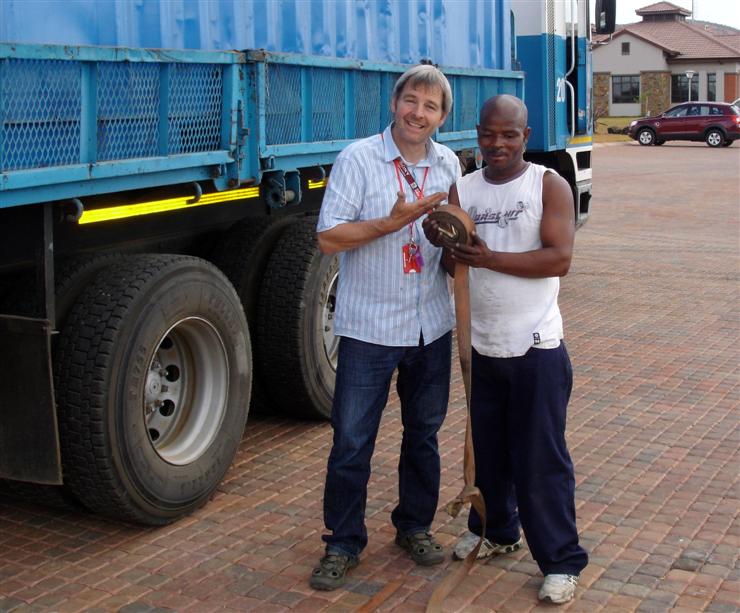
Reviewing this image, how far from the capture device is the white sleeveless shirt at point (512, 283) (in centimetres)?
402

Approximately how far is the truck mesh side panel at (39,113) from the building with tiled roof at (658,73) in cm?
6547

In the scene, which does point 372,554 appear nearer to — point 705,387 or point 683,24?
point 705,387

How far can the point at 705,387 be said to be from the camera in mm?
7340

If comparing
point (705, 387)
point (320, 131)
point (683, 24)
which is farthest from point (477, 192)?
point (683, 24)

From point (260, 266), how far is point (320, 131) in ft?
2.54

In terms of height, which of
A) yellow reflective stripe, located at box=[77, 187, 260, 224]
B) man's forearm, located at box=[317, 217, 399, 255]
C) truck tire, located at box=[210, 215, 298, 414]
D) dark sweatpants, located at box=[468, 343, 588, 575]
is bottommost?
dark sweatpants, located at box=[468, 343, 588, 575]

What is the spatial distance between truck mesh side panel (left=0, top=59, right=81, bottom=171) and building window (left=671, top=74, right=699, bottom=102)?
67.9m

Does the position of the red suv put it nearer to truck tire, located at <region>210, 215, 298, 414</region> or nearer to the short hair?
truck tire, located at <region>210, 215, 298, 414</region>

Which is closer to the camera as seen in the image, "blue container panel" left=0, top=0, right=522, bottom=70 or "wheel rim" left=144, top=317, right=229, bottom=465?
"blue container panel" left=0, top=0, right=522, bottom=70

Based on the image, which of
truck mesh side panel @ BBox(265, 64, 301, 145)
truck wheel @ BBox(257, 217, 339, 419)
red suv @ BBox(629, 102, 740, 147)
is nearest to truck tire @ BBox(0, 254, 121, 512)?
truck mesh side panel @ BBox(265, 64, 301, 145)

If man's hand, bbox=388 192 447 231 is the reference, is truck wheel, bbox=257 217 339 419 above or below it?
below

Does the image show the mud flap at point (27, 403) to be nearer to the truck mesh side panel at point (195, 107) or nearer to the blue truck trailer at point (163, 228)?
the blue truck trailer at point (163, 228)

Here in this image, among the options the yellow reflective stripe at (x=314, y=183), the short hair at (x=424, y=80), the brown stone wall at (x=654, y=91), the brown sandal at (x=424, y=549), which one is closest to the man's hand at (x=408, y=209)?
the short hair at (x=424, y=80)

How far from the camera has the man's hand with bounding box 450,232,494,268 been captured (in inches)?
154
